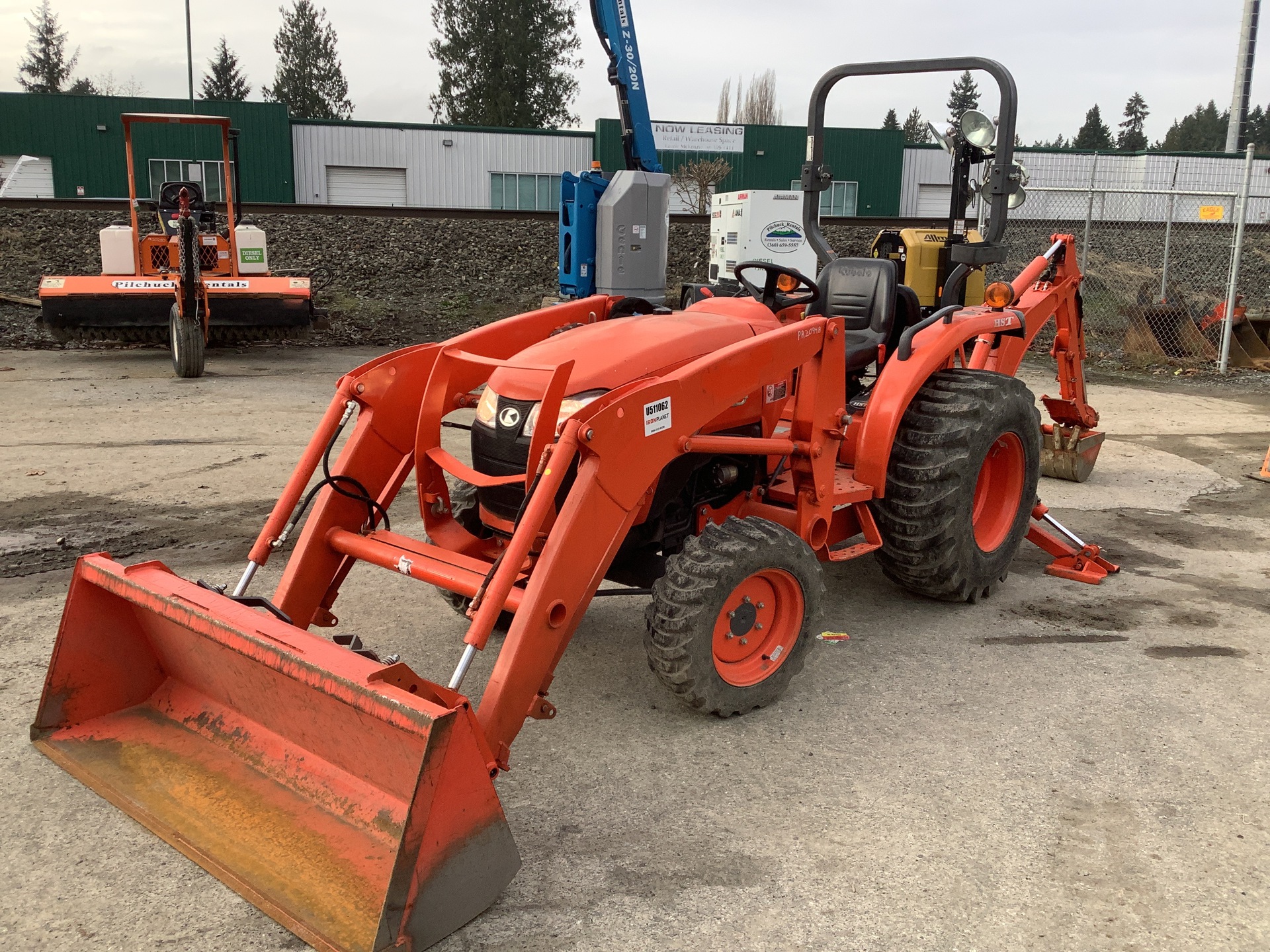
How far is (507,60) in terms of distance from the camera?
43.4m

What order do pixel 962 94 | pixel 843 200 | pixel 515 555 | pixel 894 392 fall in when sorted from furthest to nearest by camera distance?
pixel 962 94 → pixel 843 200 → pixel 894 392 → pixel 515 555

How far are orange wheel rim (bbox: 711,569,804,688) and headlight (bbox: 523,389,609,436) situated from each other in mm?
780

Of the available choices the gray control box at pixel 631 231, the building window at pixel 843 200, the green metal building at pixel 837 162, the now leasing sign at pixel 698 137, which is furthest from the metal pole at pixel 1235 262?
the building window at pixel 843 200

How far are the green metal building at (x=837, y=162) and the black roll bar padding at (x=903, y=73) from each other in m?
28.0

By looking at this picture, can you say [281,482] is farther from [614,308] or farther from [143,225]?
[143,225]

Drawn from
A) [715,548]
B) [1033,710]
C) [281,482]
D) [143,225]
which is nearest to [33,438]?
[281,482]

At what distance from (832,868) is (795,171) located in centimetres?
3241

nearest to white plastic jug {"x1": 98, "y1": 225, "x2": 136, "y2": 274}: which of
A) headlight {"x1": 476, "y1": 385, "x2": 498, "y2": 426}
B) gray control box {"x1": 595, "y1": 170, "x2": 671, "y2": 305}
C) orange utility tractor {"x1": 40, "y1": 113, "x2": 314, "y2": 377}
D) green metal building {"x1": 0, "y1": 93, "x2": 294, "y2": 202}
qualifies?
orange utility tractor {"x1": 40, "y1": 113, "x2": 314, "y2": 377}

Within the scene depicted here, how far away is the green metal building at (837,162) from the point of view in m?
33.2

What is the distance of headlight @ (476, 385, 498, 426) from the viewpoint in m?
3.77

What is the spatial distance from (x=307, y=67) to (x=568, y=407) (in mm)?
53169

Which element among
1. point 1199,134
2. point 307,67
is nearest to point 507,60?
point 307,67

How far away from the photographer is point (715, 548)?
11.5 feet

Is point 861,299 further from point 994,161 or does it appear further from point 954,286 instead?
point 994,161
